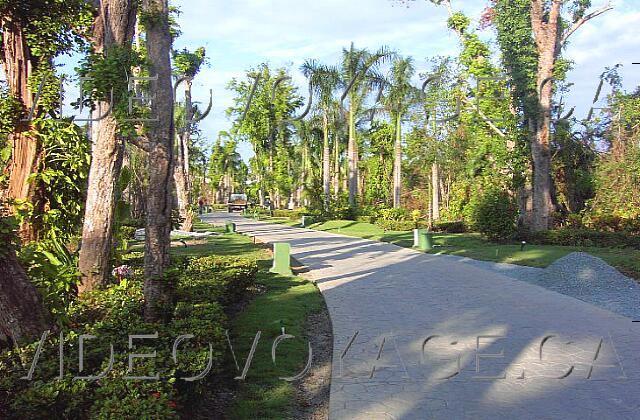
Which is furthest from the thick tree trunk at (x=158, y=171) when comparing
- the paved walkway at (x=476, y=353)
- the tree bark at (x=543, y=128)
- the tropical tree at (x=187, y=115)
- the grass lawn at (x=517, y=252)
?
the tree bark at (x=543, y=128)

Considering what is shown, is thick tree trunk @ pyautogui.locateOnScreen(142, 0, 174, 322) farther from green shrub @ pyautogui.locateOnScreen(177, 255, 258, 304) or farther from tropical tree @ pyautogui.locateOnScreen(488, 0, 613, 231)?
tropical tree @ pyautogui.locateOnScreen(488, 0, 613, 231)

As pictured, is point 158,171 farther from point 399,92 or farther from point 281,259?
point 399,92

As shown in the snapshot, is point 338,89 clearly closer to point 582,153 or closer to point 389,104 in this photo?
point 389,104

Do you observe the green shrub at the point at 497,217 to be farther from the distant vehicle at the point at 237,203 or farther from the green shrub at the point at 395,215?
the distant vehicle at the point at 237,203

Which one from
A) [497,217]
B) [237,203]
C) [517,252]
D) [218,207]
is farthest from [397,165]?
[218,207]

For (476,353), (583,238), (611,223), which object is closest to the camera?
(476,353)

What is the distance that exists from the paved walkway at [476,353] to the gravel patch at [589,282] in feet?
1.76

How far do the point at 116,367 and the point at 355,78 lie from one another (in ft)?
114

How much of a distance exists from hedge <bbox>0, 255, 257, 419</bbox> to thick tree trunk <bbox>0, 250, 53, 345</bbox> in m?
0.18

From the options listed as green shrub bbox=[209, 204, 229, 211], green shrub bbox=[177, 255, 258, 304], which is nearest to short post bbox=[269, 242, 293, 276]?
green shrub bbox=[177, 255, 258, 304]

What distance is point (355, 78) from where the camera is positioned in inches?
1471

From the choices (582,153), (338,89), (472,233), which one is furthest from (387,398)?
(338,89)

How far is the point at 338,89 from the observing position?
38.8 meters

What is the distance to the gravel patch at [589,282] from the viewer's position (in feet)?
32.6
